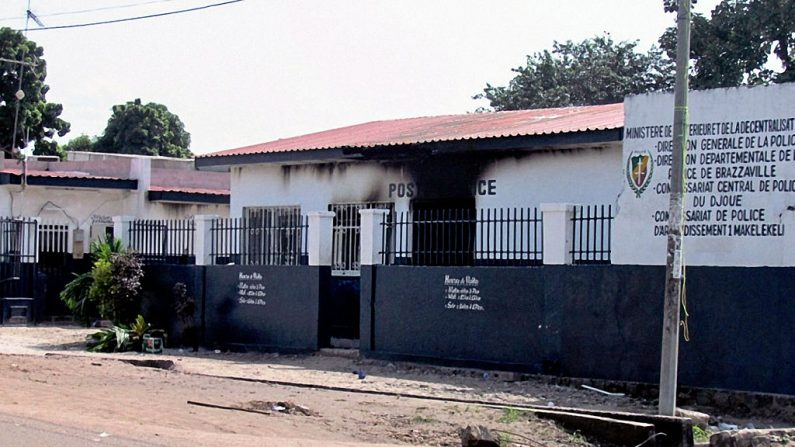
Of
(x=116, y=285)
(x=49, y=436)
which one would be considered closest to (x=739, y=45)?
(x=116, y=285)

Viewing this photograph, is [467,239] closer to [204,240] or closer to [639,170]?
[639,170]

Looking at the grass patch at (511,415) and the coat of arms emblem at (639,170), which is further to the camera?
the coat of arms emblem at (639,170)

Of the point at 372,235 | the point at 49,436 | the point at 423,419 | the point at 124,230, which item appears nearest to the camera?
the point at 49,436

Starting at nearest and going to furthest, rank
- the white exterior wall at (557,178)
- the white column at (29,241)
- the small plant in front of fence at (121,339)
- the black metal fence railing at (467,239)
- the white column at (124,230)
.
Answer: the black metal fence railing at (467,239)
the white exterior wall at (557,178)
the small plant in front of fence at (121,339)
the white column at (124,230)
the white column at (29,241)

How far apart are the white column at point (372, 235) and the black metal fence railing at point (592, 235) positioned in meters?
3.20

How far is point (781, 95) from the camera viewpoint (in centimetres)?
1296

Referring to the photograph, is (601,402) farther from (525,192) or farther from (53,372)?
(53,372)

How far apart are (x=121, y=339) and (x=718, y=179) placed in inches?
418

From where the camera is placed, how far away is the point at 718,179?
13.4 meters

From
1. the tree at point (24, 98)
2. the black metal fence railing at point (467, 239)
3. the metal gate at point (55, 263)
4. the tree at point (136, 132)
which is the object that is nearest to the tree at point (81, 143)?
the tree at point (136, 132)

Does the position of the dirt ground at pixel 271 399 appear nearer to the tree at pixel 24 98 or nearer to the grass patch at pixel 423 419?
the grass patch at pixel 423 419

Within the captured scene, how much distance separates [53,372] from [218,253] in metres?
5.17

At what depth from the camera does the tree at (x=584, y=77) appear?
3834 centimetres

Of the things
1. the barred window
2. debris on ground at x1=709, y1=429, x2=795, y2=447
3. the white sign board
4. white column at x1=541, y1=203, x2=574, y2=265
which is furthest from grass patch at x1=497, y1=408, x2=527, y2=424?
the barred window
